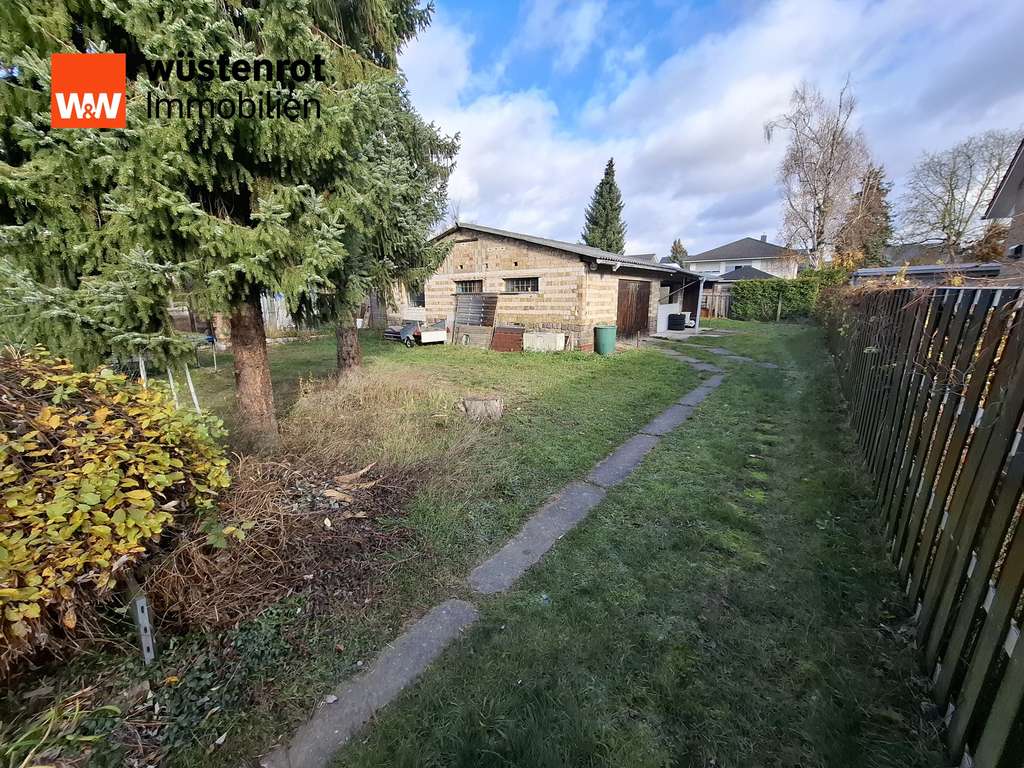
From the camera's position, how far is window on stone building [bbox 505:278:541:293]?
12.5m

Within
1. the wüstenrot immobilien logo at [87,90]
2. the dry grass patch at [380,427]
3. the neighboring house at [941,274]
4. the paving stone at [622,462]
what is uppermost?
the wüstenrot immobilien logo at [87,90]

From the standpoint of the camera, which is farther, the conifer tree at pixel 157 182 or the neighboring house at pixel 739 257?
the neighboring house at pixel 739 257

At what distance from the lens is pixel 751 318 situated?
83.3ft

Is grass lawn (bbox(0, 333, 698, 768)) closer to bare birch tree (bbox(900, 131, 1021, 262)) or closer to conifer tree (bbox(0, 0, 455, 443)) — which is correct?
conifer tree (bbox(0, 0, 455, 443))

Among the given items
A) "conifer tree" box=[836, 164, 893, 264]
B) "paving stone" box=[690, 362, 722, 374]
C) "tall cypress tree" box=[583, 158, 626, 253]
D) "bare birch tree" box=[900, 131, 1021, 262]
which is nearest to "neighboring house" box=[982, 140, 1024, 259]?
"paving stone" box=[690, 362, 722, 374]

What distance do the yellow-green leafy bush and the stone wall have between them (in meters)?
9.48

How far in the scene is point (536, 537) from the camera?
10.3 feet

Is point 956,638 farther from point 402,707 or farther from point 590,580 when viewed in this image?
point 402,707

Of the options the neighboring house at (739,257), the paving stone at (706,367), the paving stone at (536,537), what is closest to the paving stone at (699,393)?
the paving stone at (706,367)

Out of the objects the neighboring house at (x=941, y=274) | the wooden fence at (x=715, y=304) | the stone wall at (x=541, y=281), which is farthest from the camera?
the wooden fence at (x=715, y=304)

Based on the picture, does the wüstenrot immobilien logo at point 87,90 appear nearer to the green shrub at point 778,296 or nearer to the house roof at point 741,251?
the green shrub at point 778,296

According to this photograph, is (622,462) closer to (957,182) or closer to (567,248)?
(567,248)

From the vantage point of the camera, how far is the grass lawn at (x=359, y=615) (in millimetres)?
1726

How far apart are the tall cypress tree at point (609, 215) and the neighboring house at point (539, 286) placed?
20765 mm
